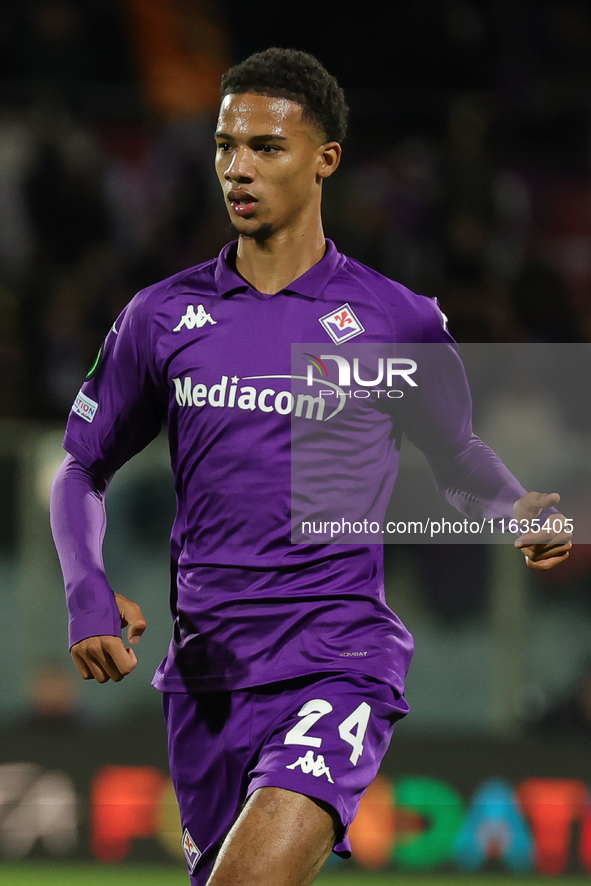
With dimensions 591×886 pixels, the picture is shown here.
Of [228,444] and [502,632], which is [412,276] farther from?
[228,444]

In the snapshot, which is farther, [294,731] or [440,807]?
[440,807]

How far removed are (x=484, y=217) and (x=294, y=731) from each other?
223 inches

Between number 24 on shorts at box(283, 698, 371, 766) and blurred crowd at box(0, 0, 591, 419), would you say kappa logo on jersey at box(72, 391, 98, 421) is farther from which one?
blurred crowd at box(0, 0, 591, 419)

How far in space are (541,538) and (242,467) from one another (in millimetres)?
683

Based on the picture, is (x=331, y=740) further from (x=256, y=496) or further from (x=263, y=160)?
(x=263, y=160)

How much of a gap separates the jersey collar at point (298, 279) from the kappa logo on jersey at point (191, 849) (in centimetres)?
128

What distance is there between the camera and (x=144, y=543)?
6.26m

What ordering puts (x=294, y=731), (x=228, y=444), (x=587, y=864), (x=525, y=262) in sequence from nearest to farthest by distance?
1. (x=294, y=731)
2. (x=228, y=444)
3. (x=587, y=864)
4. (x=525, y=262)

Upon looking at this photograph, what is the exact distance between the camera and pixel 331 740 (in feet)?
9.33

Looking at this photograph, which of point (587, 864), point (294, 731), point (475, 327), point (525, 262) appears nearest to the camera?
point (294, 731)

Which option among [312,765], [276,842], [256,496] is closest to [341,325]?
[256,496]

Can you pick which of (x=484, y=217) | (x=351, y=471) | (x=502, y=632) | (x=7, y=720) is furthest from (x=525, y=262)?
(x=351, y=471)

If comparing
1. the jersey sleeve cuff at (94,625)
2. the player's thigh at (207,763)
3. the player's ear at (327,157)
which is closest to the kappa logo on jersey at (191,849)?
the player's thigh at (207,763)

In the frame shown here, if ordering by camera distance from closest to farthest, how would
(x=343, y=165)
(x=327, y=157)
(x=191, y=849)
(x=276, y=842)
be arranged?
(x=276, y=842) < (x=191, y=849) < (x=327, y=157) < (x=343, y=165)
